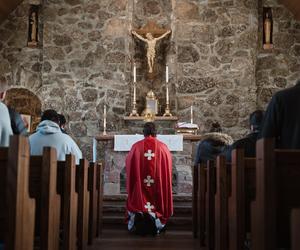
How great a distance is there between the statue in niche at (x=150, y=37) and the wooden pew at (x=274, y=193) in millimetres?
7564

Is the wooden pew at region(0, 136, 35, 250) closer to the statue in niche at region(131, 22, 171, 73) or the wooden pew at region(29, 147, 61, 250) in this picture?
the wooden pew at region(29, 147, 61, 250)

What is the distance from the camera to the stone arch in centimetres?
1023

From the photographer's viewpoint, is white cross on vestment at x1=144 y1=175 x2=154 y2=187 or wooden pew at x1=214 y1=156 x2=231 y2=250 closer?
wooden pew at x1=214 y1=156 x2=231 y2=250

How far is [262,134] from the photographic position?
3361mm

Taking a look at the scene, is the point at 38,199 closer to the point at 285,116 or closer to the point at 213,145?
the point at 285,116

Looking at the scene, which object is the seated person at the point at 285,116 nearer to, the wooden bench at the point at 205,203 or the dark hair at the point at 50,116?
the wooden bench at the point at 205,203

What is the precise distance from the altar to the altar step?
0.65 metres

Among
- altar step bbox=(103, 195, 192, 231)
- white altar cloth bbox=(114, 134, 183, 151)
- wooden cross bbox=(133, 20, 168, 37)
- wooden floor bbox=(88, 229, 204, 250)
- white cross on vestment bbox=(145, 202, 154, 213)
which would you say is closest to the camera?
wooden floor bbox=(88, 229, 204, 250)

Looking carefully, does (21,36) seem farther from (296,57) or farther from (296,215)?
(296,215)

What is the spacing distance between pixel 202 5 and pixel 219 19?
42cm

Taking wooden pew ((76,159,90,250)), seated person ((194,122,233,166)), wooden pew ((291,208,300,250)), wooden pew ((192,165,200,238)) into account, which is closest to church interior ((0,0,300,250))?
wooden pew ((192,165,200,238))

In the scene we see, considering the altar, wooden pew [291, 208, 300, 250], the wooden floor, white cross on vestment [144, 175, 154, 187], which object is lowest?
the wooden floor

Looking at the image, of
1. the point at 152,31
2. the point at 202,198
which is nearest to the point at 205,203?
the point at 202,198

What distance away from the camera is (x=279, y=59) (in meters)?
10.2
